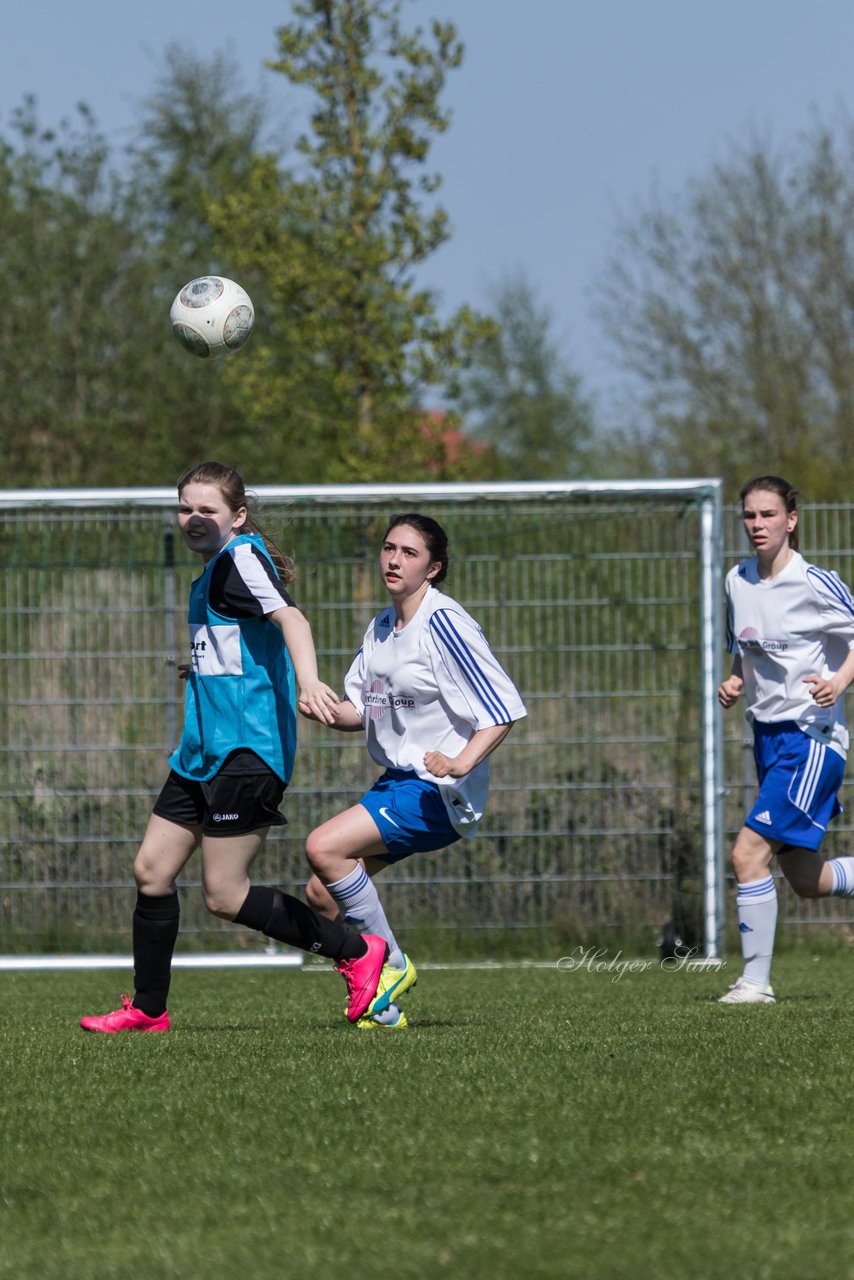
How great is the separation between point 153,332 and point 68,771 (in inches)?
671

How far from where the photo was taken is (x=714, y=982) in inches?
332

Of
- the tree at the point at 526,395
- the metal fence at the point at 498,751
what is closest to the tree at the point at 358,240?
the metal fence at the point at 498,751

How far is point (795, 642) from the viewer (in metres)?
7.29

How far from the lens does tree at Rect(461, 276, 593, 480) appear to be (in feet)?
146

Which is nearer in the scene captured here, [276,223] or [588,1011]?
[588,1011]

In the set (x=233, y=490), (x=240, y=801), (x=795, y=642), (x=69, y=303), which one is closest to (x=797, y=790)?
(x=795, y=642)

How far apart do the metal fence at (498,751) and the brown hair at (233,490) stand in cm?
335

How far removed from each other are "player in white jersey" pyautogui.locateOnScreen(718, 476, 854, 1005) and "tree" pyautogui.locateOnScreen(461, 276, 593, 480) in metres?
36.7

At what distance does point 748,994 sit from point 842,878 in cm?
64

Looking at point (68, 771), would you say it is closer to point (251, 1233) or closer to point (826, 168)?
point (251, 1233)

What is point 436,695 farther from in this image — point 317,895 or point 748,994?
point 748,994

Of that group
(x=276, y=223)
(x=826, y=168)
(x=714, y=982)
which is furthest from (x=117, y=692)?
(x=826, y=168)

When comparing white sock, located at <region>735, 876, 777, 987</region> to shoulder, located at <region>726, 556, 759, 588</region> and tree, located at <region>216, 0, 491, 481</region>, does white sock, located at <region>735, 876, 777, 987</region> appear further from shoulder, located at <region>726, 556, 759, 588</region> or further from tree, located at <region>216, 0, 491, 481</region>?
tree, located at <region>216, 0, 491, 481</region>

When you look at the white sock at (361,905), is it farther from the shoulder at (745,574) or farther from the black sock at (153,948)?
the shoulder at (745,574)
